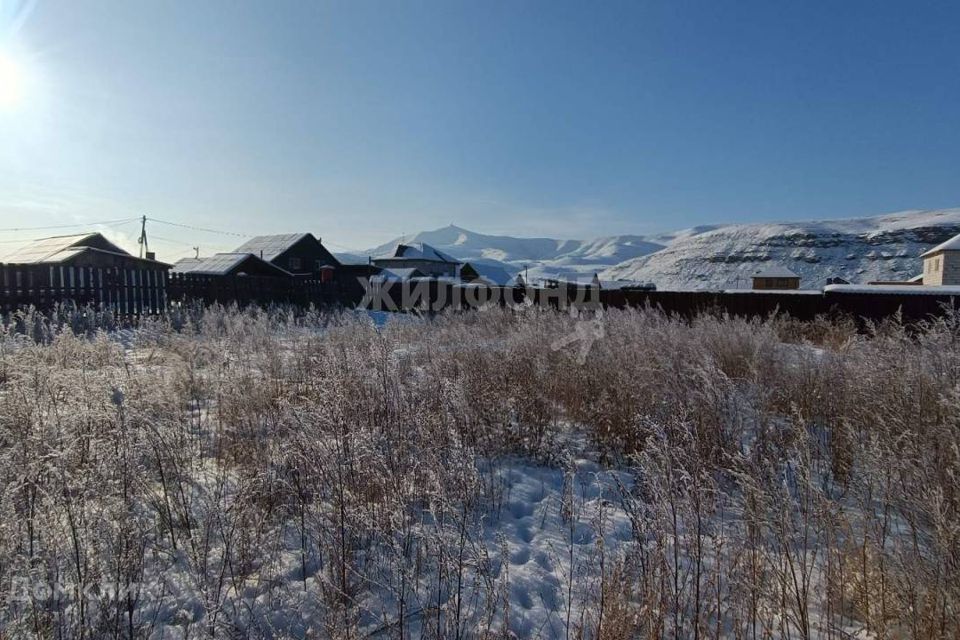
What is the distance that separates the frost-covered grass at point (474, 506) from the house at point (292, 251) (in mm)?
25292

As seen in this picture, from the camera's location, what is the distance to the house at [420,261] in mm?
41031

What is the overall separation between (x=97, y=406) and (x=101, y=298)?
1045 centimetres

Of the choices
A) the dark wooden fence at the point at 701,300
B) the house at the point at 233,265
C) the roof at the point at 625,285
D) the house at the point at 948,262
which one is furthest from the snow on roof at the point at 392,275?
the house at the point at 948,262

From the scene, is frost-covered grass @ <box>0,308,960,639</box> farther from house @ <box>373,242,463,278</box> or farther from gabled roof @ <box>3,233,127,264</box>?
house @ <box>373,242,463,278</box>

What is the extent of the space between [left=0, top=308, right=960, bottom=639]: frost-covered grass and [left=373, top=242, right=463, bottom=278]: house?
Result: 37182mm

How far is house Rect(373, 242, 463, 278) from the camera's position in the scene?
41.0 metres

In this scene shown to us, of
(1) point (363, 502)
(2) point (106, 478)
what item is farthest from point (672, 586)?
(2) point (106, 478)

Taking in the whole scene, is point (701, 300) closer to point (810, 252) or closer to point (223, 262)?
point (223, 262)

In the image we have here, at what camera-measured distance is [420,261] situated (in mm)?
40875

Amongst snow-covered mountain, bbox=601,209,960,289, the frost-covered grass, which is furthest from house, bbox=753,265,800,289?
the frost-covered grass

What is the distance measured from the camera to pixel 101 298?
411 inches

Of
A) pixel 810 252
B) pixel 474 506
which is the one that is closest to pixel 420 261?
pixel 474 506

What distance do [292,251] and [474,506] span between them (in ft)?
95.3

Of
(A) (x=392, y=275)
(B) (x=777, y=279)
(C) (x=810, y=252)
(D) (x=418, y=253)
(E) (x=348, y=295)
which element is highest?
(C) (x=810, y=252)
